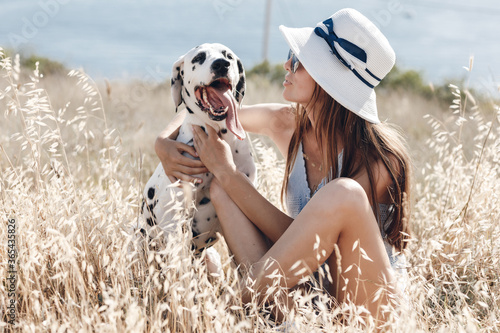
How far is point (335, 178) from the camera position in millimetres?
3141

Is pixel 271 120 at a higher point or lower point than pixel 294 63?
lower

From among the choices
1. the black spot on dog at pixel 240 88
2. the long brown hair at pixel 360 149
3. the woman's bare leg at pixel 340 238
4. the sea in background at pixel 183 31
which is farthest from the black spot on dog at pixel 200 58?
the sea in background at pixel 183 31

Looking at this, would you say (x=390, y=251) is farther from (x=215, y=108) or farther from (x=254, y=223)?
(x=215, y=108)

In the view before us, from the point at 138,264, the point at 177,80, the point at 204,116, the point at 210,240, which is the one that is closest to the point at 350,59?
the point at 204,116

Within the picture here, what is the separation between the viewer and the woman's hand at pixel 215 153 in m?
3.09

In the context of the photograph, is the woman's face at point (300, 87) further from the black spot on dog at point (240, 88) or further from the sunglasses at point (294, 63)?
the black spot on dog at point (240, 88)

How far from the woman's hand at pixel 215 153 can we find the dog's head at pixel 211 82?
0.36 feet

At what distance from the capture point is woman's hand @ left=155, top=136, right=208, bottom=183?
313 cm

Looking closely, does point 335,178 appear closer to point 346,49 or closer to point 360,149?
point 360,149

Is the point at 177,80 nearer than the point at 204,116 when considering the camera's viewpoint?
No

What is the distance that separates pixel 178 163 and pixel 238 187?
1.23 ft

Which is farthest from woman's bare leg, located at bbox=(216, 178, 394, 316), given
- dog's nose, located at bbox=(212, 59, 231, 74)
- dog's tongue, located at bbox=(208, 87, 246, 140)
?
dog's nose, located at bbox=(212, 59, 231, 74)

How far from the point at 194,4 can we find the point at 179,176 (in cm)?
6464

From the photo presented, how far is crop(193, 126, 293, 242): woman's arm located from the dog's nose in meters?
0.35
